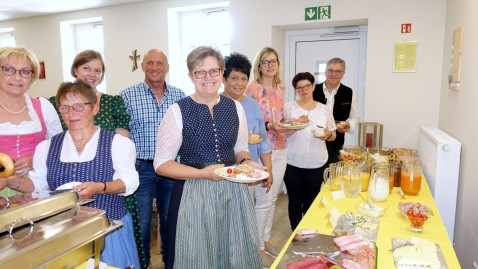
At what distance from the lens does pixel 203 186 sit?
5.12 ft

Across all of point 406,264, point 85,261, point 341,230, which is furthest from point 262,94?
point 85,261

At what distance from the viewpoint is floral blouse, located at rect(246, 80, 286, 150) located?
2.58m

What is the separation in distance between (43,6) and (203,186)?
15.7 ft

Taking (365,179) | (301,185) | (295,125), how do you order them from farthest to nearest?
(301,185)
(295,125)
(365,179)

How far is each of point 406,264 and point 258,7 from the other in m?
3.54

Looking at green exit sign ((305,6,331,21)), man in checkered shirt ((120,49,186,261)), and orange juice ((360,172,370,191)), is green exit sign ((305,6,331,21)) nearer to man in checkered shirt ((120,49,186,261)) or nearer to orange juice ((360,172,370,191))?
man in checkered shirt ((120,49,186,261))

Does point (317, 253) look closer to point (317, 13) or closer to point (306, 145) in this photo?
point (306, 145)

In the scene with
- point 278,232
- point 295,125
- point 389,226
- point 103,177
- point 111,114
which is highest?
point 111,114

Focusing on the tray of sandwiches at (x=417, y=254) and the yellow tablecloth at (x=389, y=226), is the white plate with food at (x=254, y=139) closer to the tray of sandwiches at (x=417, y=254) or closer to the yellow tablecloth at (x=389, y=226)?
the yellow tablecloth at (x=389, y=226)

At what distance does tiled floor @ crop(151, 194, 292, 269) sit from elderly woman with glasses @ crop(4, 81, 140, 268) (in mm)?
1398

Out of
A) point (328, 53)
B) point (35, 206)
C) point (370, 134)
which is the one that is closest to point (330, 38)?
point (328, 53)

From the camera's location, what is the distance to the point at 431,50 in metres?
3.42

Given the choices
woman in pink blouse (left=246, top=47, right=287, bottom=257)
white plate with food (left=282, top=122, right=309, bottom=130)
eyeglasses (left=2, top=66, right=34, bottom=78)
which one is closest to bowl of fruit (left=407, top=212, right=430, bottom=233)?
white plate with food (left=282, top=122, right=309, bottom=130)

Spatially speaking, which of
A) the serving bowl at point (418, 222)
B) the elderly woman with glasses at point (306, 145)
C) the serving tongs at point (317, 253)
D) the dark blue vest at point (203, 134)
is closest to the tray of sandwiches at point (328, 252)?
the serving tongs at point (317, 253)
